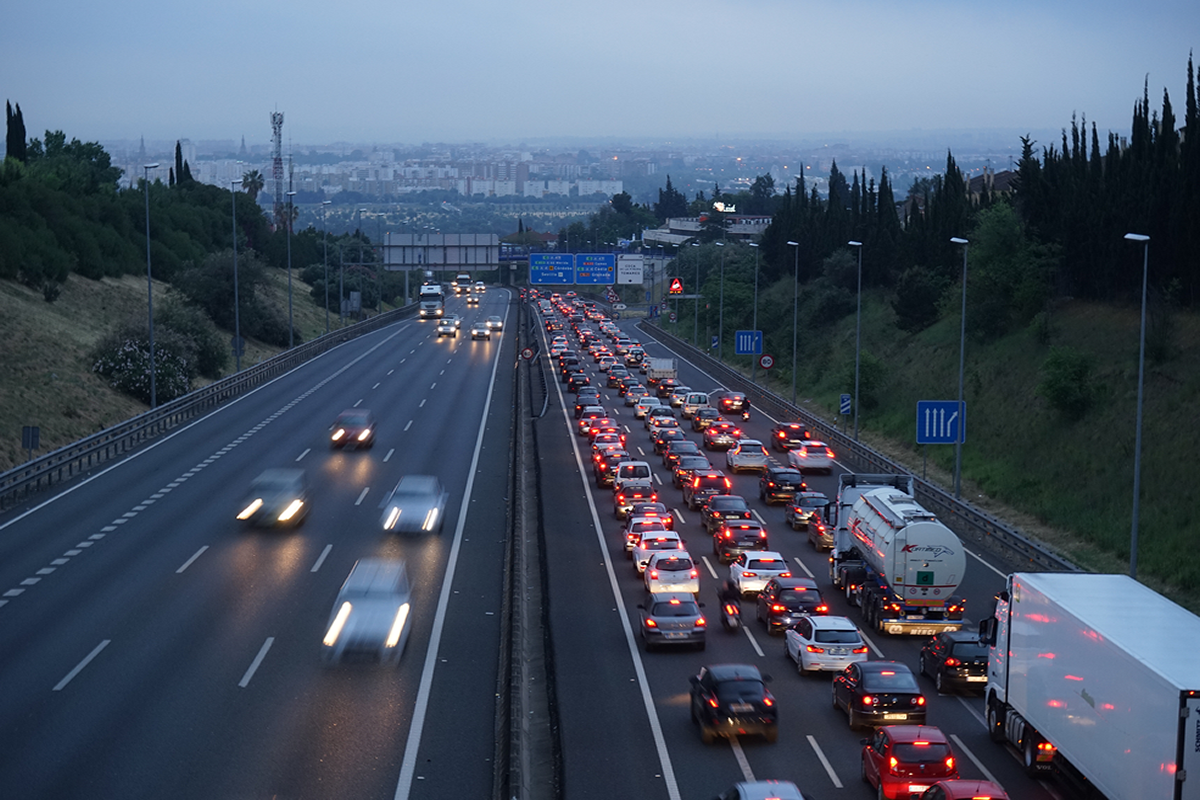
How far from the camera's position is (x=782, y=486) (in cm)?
4247

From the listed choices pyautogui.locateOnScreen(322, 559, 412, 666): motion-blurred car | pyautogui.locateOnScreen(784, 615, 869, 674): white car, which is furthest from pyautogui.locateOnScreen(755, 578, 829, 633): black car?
pyautogui.locateOnScreen(322, 559, 412, 666): motion-blurred car

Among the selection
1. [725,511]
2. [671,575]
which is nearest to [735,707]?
[671,575]

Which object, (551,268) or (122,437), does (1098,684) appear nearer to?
(122,437)

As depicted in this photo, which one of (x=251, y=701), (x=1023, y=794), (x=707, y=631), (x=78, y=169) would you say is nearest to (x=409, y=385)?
(x=707, y=631)

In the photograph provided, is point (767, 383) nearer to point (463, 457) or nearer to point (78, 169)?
point (463, 457)

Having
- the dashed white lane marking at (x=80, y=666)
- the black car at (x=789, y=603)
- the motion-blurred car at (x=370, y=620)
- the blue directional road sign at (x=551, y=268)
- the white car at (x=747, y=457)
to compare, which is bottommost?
the white car at (x=747, y=457)

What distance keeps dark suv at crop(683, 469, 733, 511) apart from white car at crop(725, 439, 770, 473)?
612cm

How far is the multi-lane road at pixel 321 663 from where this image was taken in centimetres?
1805

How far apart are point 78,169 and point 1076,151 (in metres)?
89.4

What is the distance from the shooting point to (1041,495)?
43.5m

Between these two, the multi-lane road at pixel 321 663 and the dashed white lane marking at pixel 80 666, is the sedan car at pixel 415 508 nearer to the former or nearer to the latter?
the multi-lane road at pixel 321 663

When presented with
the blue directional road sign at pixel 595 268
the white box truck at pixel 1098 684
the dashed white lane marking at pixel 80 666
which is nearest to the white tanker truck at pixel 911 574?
the white box truck at pixel 1098 684

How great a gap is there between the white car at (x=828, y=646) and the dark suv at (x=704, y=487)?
16.5m

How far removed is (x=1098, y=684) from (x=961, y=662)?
7197 mm
